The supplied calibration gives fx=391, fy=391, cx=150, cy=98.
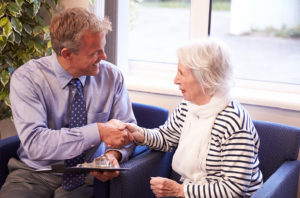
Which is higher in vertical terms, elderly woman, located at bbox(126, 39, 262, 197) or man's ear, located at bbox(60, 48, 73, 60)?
man's ear, located at bbox(60, 48, 73, 60)

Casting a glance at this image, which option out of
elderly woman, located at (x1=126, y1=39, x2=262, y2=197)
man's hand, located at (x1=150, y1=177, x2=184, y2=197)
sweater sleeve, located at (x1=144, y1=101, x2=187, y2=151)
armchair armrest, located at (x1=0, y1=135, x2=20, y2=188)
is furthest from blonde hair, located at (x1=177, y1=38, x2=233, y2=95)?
armchair armrest, located at (x1=0, y1=135, x2=20, y2=188)

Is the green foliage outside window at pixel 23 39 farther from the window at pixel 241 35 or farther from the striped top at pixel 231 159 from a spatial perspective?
the striped top at pixel 231 159

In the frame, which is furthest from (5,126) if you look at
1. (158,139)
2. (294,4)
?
(294,4)

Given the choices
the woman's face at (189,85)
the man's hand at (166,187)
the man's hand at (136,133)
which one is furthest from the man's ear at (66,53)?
the man's hand at (166,187)

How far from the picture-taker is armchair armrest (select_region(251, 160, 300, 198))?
165cm

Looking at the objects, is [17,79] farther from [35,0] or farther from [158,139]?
[35,0]

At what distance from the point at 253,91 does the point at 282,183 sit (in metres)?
0.92

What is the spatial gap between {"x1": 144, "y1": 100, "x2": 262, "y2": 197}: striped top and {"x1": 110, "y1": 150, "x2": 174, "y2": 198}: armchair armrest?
232 millimetres

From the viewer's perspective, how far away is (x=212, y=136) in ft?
5.65

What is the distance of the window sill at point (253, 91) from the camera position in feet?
7.63

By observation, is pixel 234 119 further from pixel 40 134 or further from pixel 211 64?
pixel 40 134

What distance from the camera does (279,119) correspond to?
235 cm

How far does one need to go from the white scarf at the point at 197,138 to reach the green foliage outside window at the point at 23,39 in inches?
56.1

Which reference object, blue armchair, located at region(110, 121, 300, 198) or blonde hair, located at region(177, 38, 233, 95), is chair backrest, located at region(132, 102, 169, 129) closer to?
blue armchair, located at region(110, 121, 300, 198)
